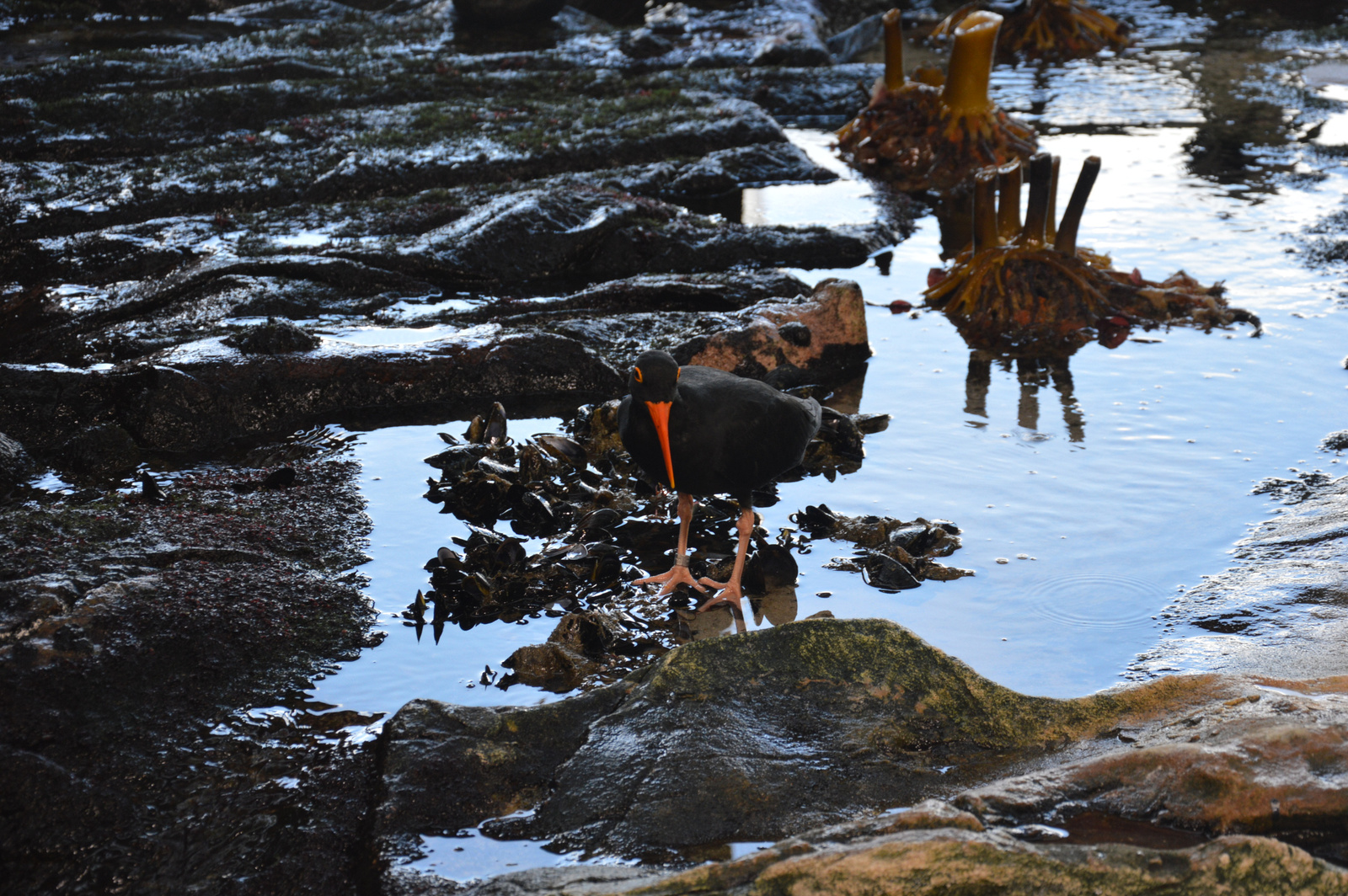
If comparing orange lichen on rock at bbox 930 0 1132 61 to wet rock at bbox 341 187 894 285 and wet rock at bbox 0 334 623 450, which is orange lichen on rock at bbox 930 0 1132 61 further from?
wet rock at bbox 0 334 623 450

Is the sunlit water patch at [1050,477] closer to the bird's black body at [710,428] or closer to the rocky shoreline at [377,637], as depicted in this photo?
the rocky shoreline at [377,637]

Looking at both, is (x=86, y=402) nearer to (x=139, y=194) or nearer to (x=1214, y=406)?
(x=139, y=194)

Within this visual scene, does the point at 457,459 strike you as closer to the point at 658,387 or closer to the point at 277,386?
the point at 277,386

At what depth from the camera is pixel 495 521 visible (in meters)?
5.04

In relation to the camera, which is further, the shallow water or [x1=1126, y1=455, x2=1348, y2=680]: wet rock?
the shallow water

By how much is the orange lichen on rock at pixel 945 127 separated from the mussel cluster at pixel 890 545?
6771mm

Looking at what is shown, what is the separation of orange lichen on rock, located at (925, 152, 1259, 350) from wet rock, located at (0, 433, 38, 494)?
238 inches

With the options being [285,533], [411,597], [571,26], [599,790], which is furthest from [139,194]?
[571,26]

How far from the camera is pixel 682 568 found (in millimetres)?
4523

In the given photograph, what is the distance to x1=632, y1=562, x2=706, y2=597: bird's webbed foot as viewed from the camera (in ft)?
14.7

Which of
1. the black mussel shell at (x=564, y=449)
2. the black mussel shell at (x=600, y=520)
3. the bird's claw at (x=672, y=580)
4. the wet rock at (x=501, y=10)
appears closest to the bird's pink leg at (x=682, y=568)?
the bird's claw at (x=672, y=580)

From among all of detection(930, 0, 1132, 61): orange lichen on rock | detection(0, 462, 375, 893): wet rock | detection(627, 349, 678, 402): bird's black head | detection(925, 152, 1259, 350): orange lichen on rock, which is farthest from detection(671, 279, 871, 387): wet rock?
detection(930, 0, 1132, 61): orange lichen on rock

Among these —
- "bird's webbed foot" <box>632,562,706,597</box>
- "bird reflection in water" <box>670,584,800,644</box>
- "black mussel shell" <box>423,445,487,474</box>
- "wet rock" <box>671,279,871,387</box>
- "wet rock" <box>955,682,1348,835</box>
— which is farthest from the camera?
"wet rock" <box>671,279,871,387</box>

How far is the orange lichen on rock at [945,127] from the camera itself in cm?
1081
